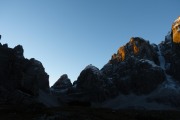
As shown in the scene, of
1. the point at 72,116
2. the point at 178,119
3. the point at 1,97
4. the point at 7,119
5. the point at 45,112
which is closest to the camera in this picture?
the point at 7,119

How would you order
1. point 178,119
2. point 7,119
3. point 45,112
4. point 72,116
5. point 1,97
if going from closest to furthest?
point 7,119, point 72,116, point 45,112, point 178,119, point 1,97

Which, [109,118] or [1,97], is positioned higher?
[1,97]

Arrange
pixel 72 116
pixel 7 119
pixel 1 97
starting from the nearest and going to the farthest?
1. pixel 7 119
2. pixel 72 116
3. pixel 1 97

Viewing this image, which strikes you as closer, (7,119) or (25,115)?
(7,119)

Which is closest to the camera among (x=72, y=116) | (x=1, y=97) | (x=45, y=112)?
(x=72, y=116)

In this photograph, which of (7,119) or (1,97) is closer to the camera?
(7,119)

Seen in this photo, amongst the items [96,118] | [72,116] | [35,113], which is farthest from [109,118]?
[35,113]

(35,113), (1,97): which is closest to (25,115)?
(35,113)

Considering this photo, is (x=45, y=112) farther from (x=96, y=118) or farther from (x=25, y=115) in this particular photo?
(x=96, y=118)

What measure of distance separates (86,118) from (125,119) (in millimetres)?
9504

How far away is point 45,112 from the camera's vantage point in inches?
3125

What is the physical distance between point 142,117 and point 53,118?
22.8m

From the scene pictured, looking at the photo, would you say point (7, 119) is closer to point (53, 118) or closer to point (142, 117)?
point (53, 118)

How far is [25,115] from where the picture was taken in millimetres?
76625
